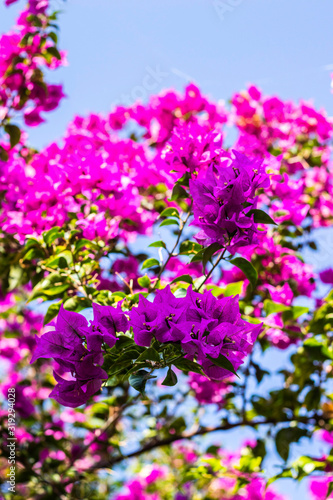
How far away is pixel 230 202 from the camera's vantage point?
3.97 feet

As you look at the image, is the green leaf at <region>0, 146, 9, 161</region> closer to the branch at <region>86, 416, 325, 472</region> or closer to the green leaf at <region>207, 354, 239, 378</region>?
the branch at <region>86, 416, 325, 472</region>

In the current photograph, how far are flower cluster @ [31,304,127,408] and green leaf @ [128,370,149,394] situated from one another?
2.5 inches

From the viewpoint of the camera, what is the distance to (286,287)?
2.42 meters

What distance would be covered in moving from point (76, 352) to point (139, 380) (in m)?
0.15

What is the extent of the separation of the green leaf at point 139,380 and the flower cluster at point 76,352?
0.06m

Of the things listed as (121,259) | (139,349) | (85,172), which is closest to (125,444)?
(121,259)

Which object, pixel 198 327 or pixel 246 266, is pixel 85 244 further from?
pixel 198 327

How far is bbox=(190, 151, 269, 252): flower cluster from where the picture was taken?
1.20m

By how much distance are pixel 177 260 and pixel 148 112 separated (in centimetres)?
159

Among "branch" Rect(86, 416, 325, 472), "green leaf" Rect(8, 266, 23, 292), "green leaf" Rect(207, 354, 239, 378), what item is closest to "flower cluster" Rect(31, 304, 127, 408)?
"green leaf" Rect(207, 354, 239, 378)

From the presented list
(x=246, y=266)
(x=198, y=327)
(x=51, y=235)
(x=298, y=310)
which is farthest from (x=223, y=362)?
(x=51, y=235)

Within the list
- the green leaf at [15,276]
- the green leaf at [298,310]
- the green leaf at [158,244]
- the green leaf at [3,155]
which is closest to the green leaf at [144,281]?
the green leaf at [158,244]

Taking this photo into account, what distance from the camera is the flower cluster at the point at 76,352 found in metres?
1.05

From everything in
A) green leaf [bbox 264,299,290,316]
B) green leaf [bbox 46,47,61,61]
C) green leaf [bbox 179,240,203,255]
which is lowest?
green leaf [bbox 264,299,290,316]
